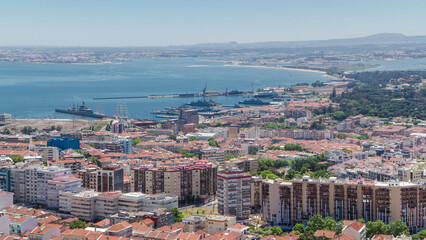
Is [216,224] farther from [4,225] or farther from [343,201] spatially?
[4,225]

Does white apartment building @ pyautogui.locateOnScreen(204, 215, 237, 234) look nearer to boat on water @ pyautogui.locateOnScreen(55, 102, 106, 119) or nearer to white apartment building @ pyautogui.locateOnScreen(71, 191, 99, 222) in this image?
white apartment building @ pyautogui.locateOnScreen(71, 191, 99, 222)

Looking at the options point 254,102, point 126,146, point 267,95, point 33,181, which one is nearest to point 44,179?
point 33,181

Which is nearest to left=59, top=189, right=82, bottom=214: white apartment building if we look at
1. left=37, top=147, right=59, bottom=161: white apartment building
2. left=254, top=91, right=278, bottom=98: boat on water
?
left=37, top=147, right=59, bottom=161: white apartment building

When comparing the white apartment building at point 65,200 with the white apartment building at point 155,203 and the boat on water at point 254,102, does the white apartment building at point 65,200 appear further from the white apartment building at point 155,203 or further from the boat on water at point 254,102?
the boat on water at point 254,102

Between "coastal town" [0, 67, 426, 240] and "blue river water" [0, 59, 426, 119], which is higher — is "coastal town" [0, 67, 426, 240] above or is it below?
above

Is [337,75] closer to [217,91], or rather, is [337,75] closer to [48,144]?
[217,91]

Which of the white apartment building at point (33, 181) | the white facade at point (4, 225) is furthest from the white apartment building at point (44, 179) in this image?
the white facade at point (4, 225)
